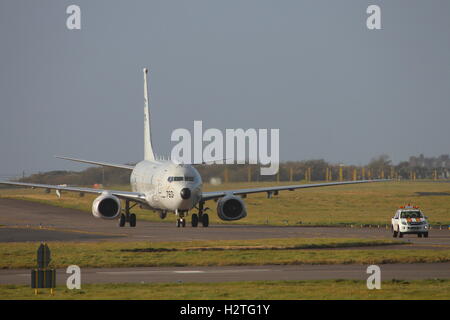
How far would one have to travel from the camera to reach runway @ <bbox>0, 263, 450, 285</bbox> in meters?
30.6

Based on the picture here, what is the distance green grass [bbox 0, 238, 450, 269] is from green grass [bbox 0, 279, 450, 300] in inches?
294

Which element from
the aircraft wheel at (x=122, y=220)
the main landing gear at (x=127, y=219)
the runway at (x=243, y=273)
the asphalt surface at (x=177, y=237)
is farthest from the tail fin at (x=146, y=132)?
the runway at (x=243, y=273)

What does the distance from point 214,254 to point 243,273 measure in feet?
22.3

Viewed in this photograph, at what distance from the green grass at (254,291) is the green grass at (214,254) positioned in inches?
294

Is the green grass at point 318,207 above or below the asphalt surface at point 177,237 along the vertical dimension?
above

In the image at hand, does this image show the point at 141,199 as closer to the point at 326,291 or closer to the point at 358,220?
the point at 358,220

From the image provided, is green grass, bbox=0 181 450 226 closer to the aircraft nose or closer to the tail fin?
the tail fin

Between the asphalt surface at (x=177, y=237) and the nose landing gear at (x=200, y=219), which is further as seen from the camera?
the nose landing gear at (x=200, y=219)

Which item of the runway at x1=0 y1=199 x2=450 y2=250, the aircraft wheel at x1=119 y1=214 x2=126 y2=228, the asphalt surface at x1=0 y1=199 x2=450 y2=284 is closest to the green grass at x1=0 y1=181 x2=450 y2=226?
the asphalt surface at x1=0 y1=199 x2=450 y2=284

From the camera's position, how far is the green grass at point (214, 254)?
120ft

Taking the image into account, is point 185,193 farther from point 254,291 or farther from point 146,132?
point 254,291

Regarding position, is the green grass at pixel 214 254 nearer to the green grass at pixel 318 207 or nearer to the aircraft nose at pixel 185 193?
the aircraft nose at pixel 185 193
